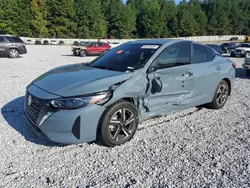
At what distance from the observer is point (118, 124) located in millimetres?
3363

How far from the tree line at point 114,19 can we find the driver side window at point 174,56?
64.2m

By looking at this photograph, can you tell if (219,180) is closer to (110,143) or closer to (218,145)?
(218,145)

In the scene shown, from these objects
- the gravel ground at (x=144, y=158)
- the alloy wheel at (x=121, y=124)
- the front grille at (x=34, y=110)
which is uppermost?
the front grille at (x=34, y=110)

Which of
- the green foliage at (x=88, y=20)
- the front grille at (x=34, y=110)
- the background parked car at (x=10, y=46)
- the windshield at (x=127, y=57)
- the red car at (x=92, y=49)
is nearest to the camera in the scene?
the front grille at (x=34, y=110)

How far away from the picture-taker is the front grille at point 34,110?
10.2 feet

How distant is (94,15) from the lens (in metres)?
70.6

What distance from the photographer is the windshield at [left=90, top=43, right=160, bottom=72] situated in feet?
12.6

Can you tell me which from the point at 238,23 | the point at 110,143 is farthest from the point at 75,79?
the point at 238,23

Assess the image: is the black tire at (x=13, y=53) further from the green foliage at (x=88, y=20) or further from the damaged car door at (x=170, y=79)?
the green foliage at (x=88, y=20)

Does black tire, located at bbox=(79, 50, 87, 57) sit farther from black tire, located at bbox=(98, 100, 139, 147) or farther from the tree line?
the tree line

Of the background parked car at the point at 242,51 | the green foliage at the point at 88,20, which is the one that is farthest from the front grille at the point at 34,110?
the green foliage at the point at 88,20

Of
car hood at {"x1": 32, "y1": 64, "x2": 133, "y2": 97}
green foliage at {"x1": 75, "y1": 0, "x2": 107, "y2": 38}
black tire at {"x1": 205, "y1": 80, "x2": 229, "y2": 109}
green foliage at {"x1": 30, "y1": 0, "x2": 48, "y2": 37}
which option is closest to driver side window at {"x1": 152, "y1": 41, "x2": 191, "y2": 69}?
car hood at {"x1": 32, "y1": 64, "x2": 133, "y2": 97}

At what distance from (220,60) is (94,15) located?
70.4 meters

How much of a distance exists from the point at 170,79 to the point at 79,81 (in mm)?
1554
